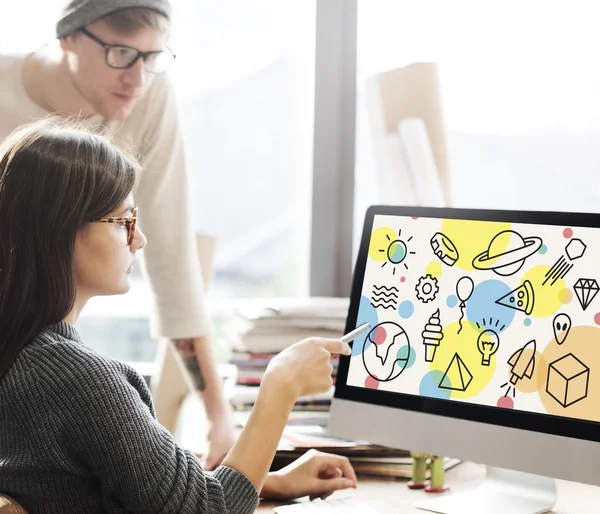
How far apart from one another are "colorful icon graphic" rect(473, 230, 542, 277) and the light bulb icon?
0.09 meters

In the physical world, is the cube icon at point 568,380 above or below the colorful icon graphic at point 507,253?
below

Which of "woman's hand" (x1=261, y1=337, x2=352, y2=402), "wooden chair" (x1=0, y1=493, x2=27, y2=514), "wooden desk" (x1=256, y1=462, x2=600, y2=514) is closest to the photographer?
"wooden chair" (x1=0, y1=493, x2=27, y2=514)

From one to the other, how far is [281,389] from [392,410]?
225 millimetres

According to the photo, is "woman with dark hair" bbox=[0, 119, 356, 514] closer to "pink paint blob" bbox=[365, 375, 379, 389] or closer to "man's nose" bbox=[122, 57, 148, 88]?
"pink paint blob" bbox=[365, 375, 379, 389]

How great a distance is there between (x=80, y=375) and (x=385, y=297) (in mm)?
544

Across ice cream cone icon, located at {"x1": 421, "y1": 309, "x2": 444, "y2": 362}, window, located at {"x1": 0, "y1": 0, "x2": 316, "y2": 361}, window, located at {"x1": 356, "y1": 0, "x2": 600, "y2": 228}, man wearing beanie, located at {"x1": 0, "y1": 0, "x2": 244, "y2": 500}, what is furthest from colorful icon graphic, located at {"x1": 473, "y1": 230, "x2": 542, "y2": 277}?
window, located at {"x1": 0, "y1": 0, "x2": 316, "y2": 361}

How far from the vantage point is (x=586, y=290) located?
1112 millimetres

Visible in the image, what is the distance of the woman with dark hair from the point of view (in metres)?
0.91

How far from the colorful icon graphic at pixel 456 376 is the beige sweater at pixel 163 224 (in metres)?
0.62

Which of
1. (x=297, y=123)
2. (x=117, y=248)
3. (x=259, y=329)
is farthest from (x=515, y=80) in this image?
(x=117, y=248)

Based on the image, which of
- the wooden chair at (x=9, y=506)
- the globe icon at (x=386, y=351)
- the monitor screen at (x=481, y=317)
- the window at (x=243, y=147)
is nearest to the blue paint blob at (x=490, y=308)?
the monitor screen at (x=481, y=317)

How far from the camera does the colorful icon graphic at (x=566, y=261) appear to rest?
113 centimetres

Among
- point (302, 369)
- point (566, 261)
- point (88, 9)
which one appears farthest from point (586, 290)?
point (88, 9)

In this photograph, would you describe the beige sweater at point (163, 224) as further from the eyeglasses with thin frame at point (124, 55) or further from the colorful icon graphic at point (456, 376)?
the colorful icon graphic at point (456, 376)
